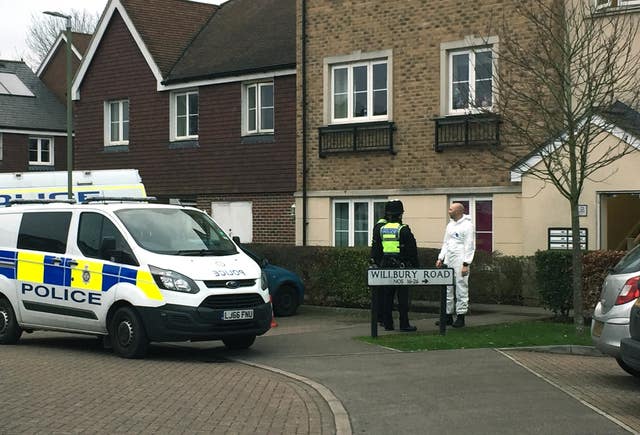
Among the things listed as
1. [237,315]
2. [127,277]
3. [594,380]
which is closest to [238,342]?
[237,315]

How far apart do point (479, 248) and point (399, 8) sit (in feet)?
18.3

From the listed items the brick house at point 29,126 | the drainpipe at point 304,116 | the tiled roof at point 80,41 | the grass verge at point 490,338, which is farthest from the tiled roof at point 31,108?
the grass verge at point 490,338

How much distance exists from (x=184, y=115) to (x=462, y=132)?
9.63 meters

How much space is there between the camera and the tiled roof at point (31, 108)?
46.5 m

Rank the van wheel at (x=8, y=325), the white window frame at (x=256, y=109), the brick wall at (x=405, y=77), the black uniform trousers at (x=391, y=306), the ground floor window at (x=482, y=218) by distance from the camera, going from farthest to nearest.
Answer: the white window frame at (x=256, y=109) < the brick wall at (x=405, y=77) < the ground floor window at (x=482, y=218) < the black uniform trousers at (x=391, y=306) < the van wheel at (x=8, y=325)

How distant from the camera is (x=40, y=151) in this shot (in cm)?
4706

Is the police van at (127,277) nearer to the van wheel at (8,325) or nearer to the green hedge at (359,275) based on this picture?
the van wheel at (8,325)

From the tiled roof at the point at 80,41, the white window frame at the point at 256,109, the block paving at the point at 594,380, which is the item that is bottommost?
the block paving at the point at 594,380

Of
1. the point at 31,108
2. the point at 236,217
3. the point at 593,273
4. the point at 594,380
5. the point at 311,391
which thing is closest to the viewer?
the point at 311,391

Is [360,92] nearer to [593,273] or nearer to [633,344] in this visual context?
[593,273]

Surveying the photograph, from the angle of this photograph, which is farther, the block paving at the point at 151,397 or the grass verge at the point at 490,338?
the grass verge at the point at 490,338

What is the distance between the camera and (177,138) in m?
28.2

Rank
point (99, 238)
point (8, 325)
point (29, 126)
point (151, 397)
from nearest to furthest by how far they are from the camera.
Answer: point (151, 397) < point (99, 238) < point (8, 325) < point (29, 126)

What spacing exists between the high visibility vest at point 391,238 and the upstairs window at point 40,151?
34.3 m
